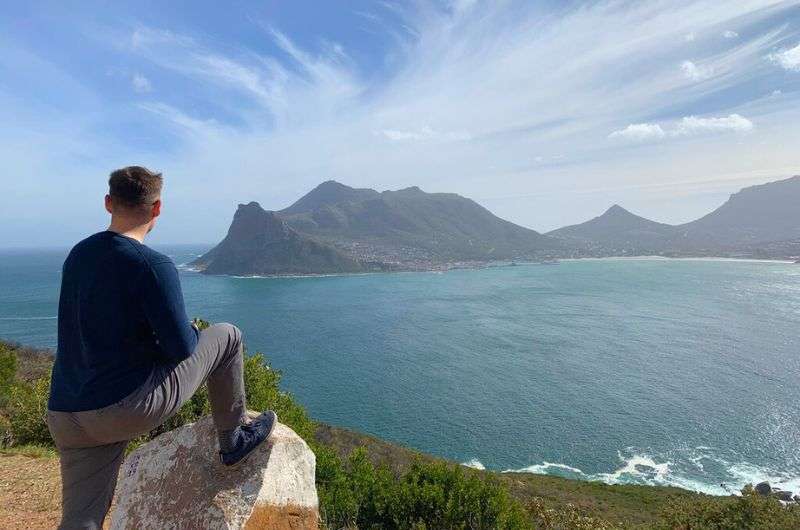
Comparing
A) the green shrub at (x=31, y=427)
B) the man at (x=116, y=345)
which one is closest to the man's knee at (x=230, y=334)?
the man at (x=116, y=345)

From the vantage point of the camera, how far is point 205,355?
2967 millimetres

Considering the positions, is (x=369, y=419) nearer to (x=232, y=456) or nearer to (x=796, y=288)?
(x=232, y=456)

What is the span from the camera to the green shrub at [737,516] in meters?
18.0

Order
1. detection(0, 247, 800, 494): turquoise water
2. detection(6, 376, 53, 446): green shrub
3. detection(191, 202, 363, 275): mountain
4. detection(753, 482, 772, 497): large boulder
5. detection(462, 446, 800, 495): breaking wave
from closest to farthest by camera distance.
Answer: detection(6, 376, 53, 446): green shrub < detection(753, 482, 772, 497): large boulder < detection(462, 446, 800, 495): breaking wave < detection(0, 247, 800, 494): turquoise water < detection(191, 202, 363, 275): mountain

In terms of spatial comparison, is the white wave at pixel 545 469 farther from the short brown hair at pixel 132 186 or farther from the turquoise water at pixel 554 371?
the short brown hair at pixel 132 186

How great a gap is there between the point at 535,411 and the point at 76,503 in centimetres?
5132

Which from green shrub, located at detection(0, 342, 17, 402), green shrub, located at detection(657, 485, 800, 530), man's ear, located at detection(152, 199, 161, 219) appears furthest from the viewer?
green shrub, located at detection(0, 342, 17, 402)

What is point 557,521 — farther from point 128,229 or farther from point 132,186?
point 132,186

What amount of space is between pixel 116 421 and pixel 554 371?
2480 inches

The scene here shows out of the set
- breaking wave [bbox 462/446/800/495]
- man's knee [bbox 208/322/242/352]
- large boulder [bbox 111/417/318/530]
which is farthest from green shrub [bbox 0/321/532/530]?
breaking wave [bbox 462/446/800/495]

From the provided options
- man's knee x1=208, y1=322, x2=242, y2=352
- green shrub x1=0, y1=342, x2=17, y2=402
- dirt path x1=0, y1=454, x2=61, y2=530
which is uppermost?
man's knee x1=208, y1=322, x2=242, y2=352

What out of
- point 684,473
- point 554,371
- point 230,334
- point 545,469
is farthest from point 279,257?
point 230,334

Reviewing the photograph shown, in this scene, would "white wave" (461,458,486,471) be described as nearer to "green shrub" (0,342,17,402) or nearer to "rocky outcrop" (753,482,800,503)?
"rocky outcrop" (753,482,800,503)

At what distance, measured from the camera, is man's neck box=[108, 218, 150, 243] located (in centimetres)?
263
